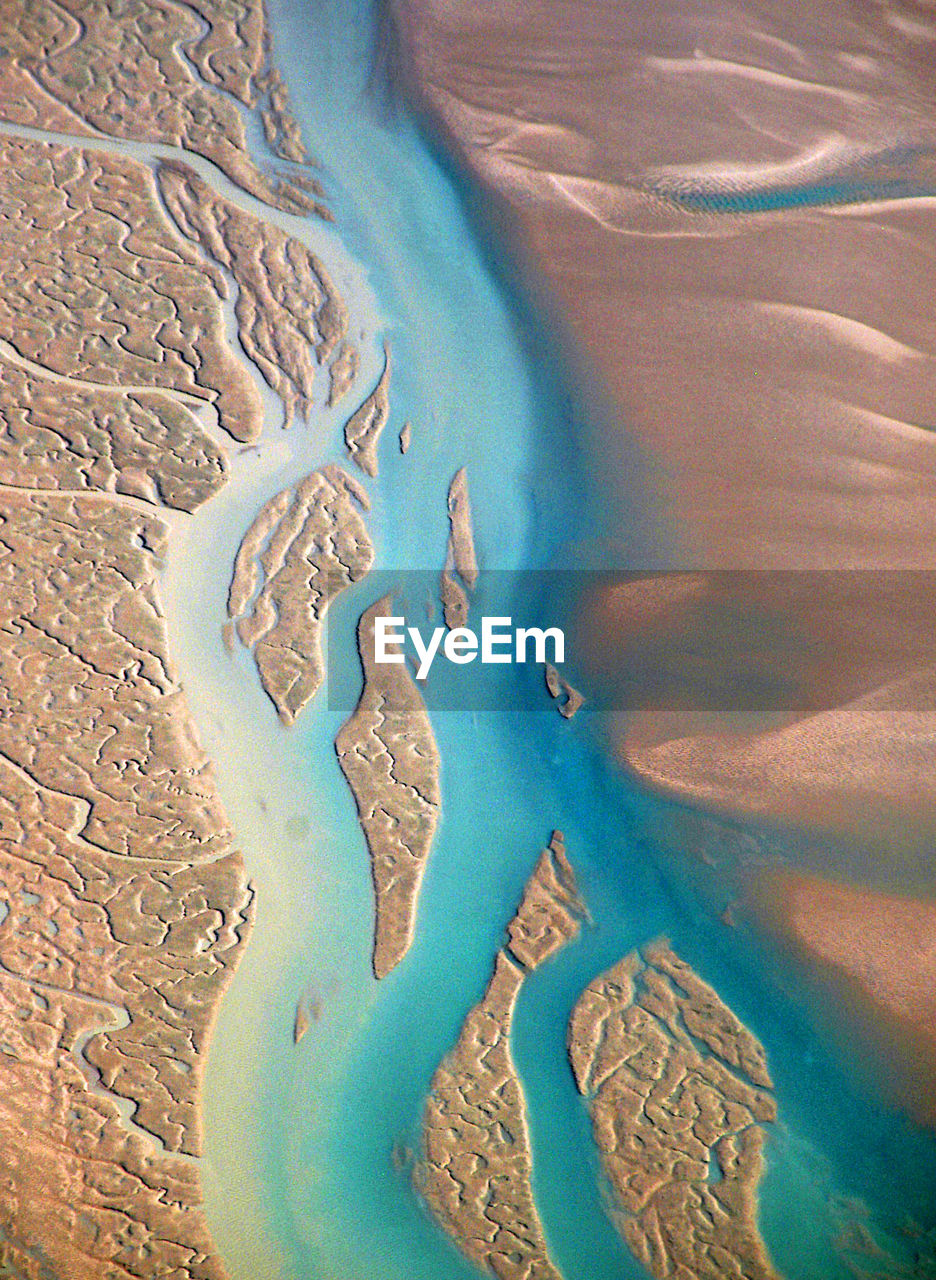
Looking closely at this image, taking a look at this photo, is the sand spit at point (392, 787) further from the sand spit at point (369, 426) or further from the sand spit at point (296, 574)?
the sand spit at point (369, 426)

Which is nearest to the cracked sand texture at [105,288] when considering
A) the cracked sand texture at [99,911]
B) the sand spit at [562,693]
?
the cracked sand texture at [99,911]

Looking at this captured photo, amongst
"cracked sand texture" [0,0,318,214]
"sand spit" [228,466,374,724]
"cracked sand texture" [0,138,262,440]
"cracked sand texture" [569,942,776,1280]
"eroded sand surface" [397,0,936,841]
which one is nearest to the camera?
"cracked sand texture" [569,942,776,1280]

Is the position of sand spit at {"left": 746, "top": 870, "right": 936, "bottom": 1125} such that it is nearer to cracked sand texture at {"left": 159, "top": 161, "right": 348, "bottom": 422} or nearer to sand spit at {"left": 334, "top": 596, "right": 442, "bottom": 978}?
sand spit at {"left": 334, "top": 596, "right": 442, "bottom": 978}

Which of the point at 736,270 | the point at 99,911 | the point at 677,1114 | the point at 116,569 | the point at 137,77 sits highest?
the point at 137,77

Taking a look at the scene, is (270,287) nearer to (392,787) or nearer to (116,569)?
(116,569)

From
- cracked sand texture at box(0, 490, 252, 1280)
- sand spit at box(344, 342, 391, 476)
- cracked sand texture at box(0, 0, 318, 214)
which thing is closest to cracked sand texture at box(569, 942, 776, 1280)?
cracked sand texture at box(0, 490, 252, 1280)

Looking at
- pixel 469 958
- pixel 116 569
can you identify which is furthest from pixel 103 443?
pixel 469 958

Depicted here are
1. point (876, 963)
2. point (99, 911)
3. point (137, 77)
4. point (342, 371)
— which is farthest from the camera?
point (137, 77)
